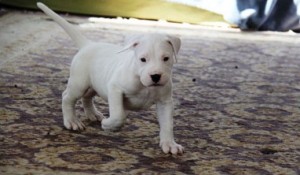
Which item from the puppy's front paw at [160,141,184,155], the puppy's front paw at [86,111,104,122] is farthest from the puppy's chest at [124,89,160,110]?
the puppy's front paw at [86,111,104,122]

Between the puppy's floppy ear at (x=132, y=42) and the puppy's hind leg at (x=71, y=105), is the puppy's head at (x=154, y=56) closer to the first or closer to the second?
the puppy's floppy ear at (x=132, y=42)

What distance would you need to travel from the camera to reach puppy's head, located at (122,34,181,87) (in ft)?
4.85

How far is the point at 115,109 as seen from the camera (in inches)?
62.9

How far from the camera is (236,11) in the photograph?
3.81 m

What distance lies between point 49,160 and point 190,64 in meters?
1.39

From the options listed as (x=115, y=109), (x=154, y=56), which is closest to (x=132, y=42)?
(x=154, y=56)

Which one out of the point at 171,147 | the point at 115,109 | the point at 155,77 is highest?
the point at 155,77

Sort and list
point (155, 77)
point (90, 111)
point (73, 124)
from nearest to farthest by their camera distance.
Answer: point (155, 77) → point (73, 124) → point (90, 111)

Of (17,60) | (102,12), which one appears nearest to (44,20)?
(102,12)

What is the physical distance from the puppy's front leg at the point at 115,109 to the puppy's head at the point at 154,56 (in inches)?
3.9

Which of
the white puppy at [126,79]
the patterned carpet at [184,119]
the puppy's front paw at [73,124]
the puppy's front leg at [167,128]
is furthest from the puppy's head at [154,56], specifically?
the puppy's front paw at [73,124]

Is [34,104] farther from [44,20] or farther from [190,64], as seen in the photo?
[44,20]

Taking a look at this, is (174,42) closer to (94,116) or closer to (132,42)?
(132,42)

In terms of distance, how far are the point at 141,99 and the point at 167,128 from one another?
0.36 feet
